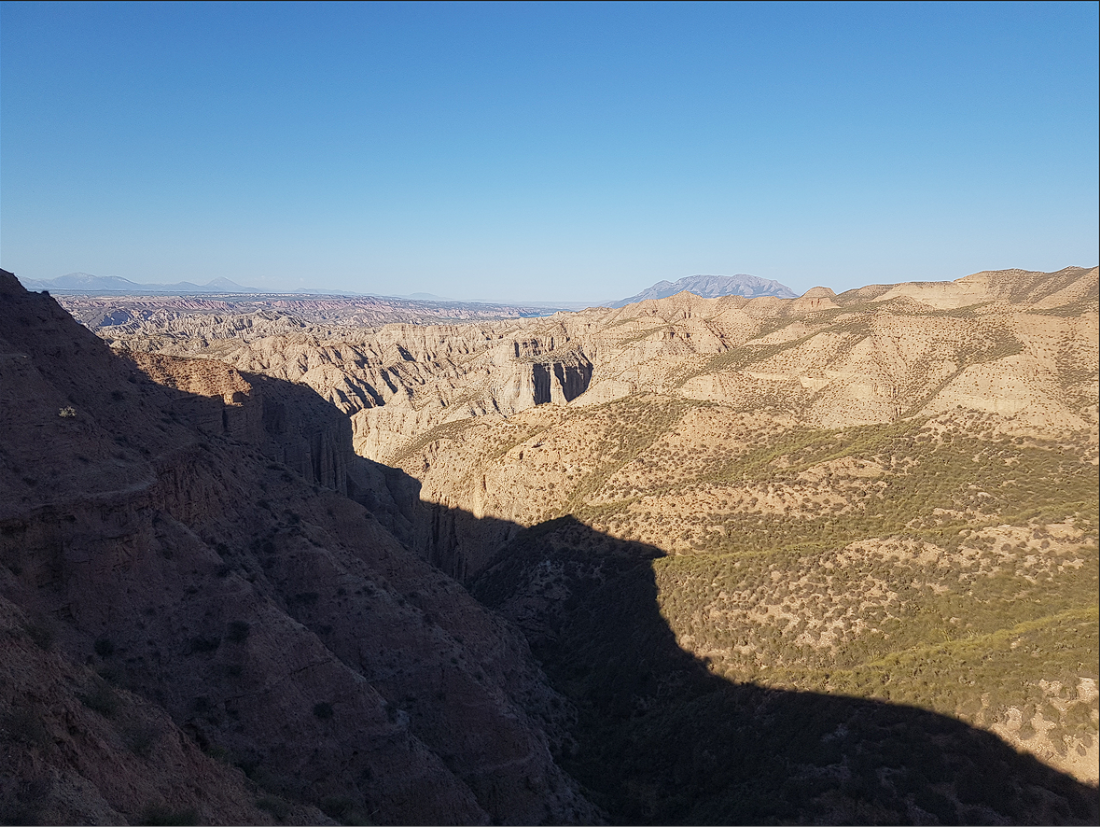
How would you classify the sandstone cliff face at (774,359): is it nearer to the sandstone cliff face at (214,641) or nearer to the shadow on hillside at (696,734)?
the shadow on hillside at (696,734)

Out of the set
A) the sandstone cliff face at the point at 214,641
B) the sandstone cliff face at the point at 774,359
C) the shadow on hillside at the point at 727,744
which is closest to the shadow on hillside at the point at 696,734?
the shadow on hillside at the point at 727,744

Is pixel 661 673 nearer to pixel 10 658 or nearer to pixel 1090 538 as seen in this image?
pixel 1090 538

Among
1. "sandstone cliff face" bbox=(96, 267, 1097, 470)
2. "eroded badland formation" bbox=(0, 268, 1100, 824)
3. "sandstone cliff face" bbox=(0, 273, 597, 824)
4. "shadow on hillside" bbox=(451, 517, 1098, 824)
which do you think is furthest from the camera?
"sandstone cliff face" bbox=(96, 267, 1097, 470)

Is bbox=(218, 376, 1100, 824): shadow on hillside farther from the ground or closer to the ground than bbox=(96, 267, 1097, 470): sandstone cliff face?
closer to the ground

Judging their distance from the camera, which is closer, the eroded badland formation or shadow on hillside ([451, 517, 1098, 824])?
the eroded badland formation

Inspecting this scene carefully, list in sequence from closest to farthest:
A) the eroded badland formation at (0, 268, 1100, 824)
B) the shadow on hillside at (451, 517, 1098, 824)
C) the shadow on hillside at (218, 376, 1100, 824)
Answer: the eroded badland formation at (0, 268, 1100, 824)
the shadow on hillside at (451, 517, 1098, 824)
the shadow on hillside at (218, 376, 1100, 824)

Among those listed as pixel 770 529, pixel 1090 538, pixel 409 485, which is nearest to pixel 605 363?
pixel 409 485

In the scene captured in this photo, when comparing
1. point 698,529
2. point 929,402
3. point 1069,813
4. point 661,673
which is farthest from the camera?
point 929,402

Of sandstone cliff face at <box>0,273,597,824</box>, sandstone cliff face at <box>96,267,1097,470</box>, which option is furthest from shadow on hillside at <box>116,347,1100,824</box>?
sandstone cliff face at <box>96,267,1097,470</box>

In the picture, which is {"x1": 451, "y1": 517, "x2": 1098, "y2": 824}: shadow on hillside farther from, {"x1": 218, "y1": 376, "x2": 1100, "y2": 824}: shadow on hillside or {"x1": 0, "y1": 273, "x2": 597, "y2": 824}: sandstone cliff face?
{"x1": 0, "y1": 273, "x2": 597, "y2": 824}: sandstone cliff face
